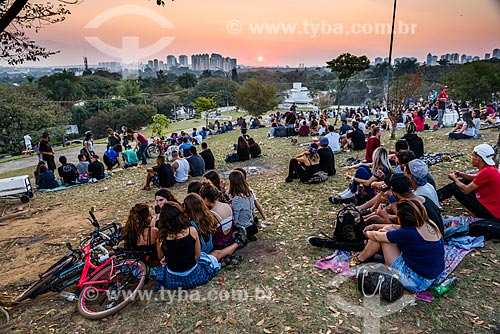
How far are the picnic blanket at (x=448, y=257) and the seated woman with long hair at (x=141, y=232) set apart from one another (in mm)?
2524

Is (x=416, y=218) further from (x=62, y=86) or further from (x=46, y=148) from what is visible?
(x=62, y=86)

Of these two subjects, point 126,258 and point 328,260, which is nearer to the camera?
point 126,258

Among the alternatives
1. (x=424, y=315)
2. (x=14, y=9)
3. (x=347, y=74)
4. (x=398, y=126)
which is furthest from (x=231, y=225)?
(x=347, y=74)

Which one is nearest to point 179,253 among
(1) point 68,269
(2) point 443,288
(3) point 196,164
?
(1) point 68,269

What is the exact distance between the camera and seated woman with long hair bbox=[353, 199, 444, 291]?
3.76m

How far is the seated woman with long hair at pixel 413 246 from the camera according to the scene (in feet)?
12.3

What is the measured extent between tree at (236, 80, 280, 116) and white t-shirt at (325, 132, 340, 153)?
83.4ft

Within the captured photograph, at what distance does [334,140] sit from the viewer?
12.4 m

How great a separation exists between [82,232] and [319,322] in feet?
19.2

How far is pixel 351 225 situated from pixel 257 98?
109ft

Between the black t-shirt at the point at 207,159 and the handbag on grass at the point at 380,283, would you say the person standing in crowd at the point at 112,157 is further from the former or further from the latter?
the handbag on grass at the point at 380,283

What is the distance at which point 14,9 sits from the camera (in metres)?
4.67

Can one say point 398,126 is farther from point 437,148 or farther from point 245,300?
point 245,300

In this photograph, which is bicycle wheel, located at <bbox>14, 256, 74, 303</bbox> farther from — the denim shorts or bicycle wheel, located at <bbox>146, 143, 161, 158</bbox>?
bicycle wheel, located at <bbox>146, 143, 161, 158</bbox>
